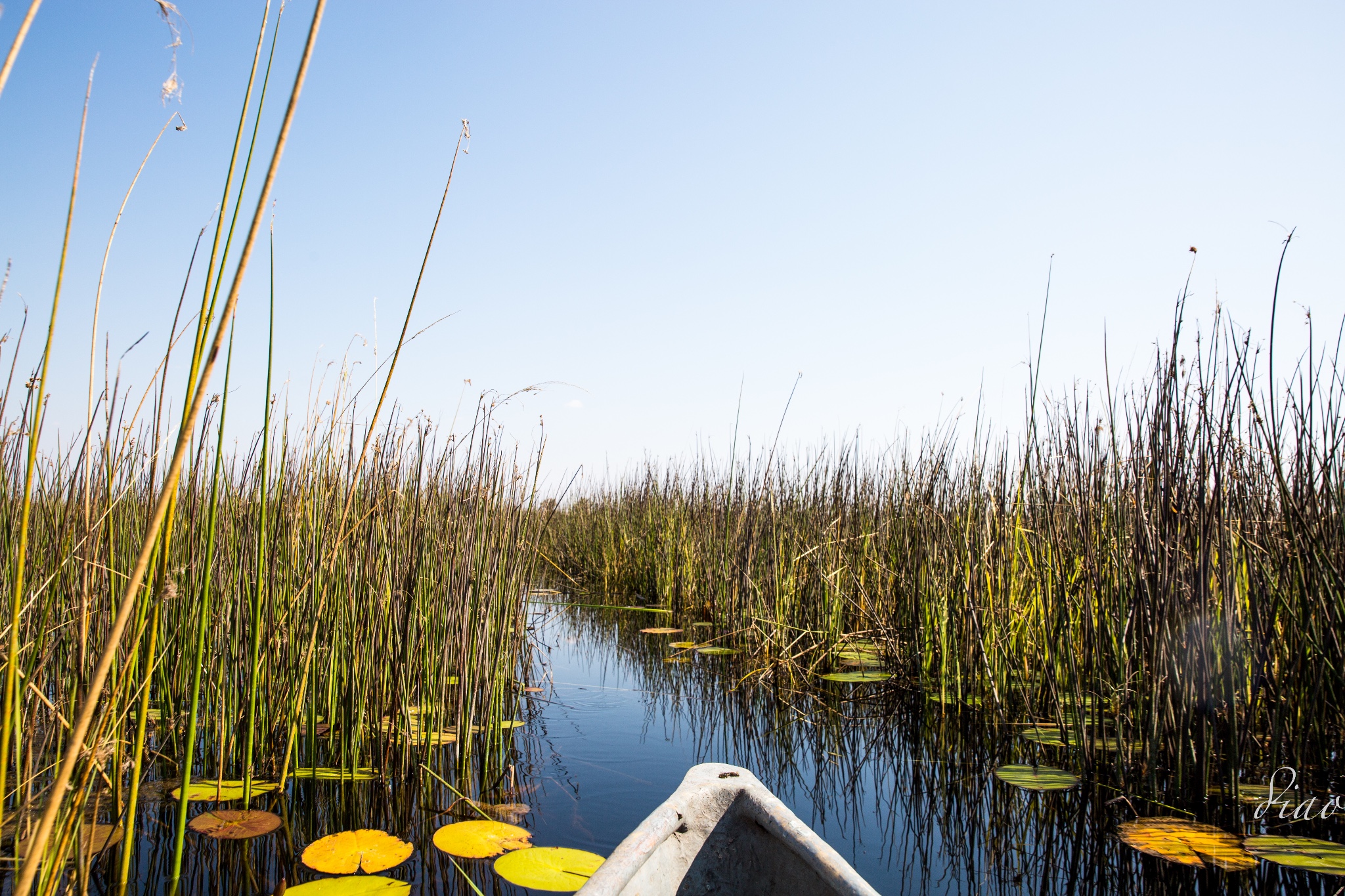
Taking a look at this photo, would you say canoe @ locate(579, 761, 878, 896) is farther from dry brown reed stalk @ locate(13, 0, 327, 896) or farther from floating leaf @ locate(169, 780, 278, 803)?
floating leaf @ locate(169, 780, 278, 803)

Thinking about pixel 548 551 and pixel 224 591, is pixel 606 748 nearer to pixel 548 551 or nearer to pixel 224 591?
pixel 224 591

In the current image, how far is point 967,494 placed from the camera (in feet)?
10.7

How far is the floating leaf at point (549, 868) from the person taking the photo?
1558 mm

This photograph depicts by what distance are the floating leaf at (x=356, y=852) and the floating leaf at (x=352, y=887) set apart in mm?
25

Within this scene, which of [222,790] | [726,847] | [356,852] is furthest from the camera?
[222,790]

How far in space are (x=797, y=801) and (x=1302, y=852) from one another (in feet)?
3.81

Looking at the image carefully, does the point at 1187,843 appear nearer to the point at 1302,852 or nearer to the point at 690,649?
the point at 1302,852

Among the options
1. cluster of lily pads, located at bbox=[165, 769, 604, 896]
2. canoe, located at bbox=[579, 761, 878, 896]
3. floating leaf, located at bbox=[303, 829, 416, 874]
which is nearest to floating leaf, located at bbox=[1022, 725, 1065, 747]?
canoe, located at bbox=[579, 761, 878, 896]

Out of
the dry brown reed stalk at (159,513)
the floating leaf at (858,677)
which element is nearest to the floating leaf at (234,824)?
the dry brown reed stalk at (159,513)

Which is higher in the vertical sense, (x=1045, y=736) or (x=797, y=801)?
(x=1045, y=736)

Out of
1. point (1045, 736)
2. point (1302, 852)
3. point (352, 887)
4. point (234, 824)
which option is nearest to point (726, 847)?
point (352, 887)

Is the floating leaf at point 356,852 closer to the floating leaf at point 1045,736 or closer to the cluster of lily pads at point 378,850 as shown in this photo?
the cluster of lily pads at point 378,850

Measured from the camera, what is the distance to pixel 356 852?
63.0 inches

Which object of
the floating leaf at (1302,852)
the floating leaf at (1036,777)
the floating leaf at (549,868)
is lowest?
the floating leaf at (549,868)
